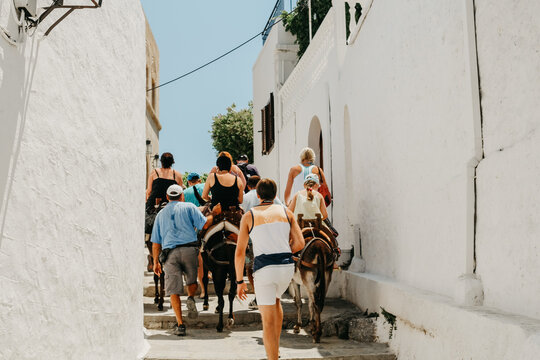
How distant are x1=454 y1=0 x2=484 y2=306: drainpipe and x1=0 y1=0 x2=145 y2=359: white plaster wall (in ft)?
9.11

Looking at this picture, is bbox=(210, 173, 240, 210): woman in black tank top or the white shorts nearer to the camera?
the white shorts

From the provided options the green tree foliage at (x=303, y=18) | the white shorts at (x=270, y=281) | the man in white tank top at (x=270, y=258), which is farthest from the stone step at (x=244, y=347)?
the green tree foliage at (x=303, y=18)

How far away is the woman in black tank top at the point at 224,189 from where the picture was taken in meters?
8.01

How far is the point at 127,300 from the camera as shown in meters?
5.59

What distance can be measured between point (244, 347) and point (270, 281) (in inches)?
58.8

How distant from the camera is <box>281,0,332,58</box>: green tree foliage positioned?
1777 centimetres

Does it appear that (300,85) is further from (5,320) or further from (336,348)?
(5,320)

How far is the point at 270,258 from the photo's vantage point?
5.68 m

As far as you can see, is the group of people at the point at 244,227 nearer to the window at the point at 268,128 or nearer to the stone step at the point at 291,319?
the stone step at the point at 291,319

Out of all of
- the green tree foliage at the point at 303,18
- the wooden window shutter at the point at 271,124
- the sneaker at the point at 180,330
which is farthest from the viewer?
the wooden window shutter at the point at 271,124

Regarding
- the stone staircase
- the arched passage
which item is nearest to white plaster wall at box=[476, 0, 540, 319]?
the stone staircase

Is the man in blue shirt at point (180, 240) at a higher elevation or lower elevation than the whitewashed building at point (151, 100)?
lower

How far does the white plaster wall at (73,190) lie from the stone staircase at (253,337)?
0.83 meters

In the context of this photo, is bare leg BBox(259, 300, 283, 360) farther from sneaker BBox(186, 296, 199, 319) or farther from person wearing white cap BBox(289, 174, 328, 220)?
sneaker BBox(186, 296, 199, 319)
